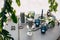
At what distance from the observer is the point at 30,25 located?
1.56 metres

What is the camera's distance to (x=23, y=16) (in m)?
1.66

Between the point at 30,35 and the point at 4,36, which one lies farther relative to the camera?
the point at 30,35

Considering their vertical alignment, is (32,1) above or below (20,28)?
above

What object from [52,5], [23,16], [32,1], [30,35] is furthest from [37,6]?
[52,5]

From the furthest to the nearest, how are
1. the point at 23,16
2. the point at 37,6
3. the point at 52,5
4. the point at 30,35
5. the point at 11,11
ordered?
the point at 37,6
the point at 23,16
the point at 30,35
the point at 52,5
the point at 11,11

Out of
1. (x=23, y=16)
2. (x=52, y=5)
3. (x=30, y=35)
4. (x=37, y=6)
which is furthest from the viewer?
(x=37, y=6)

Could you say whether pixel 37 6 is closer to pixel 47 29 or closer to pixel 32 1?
pixel 32 1

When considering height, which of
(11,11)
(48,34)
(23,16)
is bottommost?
(48,34)

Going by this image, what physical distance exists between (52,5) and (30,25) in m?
0.73

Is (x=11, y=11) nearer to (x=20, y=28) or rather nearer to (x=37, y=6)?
(x=20, y=28)

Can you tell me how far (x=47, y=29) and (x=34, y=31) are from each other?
0.15 meters

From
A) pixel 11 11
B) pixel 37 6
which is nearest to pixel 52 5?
pixel 11 11

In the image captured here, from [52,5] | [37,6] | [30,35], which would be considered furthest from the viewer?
[37,6]

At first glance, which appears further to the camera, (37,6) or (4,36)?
(37,6)
